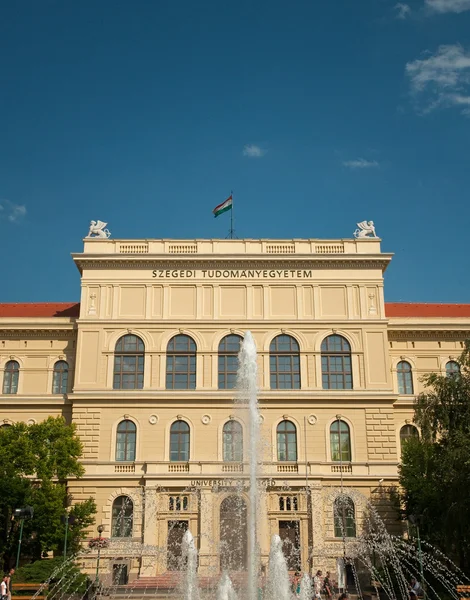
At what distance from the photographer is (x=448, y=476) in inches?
1180

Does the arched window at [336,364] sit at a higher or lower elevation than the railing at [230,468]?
higher

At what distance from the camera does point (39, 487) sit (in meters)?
37.6

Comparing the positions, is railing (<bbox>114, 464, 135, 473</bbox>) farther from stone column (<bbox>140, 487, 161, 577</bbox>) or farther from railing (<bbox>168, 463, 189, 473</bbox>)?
railing (<bbox>168, 463, 189, 473</bbox>)

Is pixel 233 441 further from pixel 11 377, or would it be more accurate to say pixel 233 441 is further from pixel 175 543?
pixel 11 377

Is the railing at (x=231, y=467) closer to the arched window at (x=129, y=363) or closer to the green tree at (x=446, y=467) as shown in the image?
the arched window at (x=129, y=363)

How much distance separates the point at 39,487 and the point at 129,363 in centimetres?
873

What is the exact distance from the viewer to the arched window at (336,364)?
42781 mm

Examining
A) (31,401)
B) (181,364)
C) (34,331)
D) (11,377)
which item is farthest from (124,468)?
(34,331)

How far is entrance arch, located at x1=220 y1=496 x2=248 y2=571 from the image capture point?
38.6 meters

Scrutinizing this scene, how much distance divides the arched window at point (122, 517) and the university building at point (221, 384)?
0.08 meters

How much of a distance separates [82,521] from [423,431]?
17.1 meters

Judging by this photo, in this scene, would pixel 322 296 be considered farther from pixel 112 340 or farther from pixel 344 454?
pixel 112 340

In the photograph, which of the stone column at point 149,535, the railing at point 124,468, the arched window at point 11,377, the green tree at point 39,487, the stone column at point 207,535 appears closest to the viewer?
the green tree at point 39,487

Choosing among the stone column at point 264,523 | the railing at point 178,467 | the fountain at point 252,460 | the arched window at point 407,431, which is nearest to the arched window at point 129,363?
the railing at point 178,467
